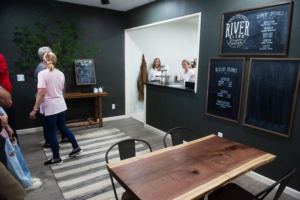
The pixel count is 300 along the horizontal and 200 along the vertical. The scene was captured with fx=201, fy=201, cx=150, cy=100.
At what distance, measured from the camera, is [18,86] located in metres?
3.75

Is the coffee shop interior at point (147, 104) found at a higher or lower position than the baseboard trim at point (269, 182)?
higher

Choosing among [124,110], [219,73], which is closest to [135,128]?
[124,110]

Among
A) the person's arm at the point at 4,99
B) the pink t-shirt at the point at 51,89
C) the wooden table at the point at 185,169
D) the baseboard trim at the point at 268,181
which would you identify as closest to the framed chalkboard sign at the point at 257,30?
the wooden table at the point at 185,169

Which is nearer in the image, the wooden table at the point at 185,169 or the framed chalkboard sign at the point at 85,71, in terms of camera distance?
the wooden table at the point at 185,169

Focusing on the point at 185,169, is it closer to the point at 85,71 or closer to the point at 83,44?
the point at 85,71

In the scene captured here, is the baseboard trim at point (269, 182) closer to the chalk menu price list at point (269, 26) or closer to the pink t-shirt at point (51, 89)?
the chalk menu price list at point (269, 26)

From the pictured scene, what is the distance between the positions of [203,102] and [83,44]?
283cm

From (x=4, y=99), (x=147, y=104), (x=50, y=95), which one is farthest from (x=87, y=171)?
(x=147, y=104)

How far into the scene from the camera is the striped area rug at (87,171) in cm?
220

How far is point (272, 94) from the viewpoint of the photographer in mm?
2227

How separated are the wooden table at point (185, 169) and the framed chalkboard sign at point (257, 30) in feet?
3.96

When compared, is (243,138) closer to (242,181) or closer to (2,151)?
(242,181)

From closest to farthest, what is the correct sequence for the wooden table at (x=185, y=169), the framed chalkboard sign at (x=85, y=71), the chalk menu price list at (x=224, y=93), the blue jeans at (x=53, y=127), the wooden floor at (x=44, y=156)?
the wooden table at (x=185, y=169) < the wooden floor at (x=44, y=156) < the blue jeans at (x=53, y=127) < the chalk menu price list at (x=224, y=93) < the framed chalkboard sign at (x=85, y=71)

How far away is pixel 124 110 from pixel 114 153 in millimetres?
2109
